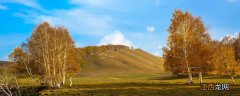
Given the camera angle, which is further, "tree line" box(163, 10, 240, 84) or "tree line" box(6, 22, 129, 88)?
"tree line" box(6, 22, 129, 88)

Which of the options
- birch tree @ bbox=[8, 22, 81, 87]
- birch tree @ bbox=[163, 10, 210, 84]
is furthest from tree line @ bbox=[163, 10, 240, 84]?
birch tree @ bbox=[8, 22, 81, 87]

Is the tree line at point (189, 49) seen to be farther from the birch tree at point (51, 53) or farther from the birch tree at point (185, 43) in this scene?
the birch tree at point (51, 53)

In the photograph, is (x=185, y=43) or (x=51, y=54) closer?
(x=185, y=43)

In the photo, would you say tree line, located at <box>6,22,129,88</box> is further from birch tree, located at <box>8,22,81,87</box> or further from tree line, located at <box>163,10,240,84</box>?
tree line, located at <box>163,10,240,84</box>

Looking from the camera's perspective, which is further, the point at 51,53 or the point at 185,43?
the point at 51,53

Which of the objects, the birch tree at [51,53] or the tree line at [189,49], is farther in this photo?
the birch tree at [51,53]

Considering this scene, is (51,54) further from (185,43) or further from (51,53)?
(185,43)

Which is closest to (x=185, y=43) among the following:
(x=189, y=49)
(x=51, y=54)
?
(x=189, y=49)

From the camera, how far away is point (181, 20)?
74.9 meters

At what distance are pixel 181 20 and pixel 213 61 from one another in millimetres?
9377

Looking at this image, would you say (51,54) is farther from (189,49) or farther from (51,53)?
(189,49)

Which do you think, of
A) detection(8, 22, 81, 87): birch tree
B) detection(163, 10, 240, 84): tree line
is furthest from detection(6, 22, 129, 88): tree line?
detection(163, 10, 240, 84): tree line

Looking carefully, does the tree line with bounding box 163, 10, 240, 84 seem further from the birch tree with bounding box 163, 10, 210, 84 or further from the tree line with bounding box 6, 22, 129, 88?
the tree line with bounding box 6, 22, 129, 88

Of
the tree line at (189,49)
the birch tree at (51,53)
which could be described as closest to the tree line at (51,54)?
the birch tree at (51,53)
